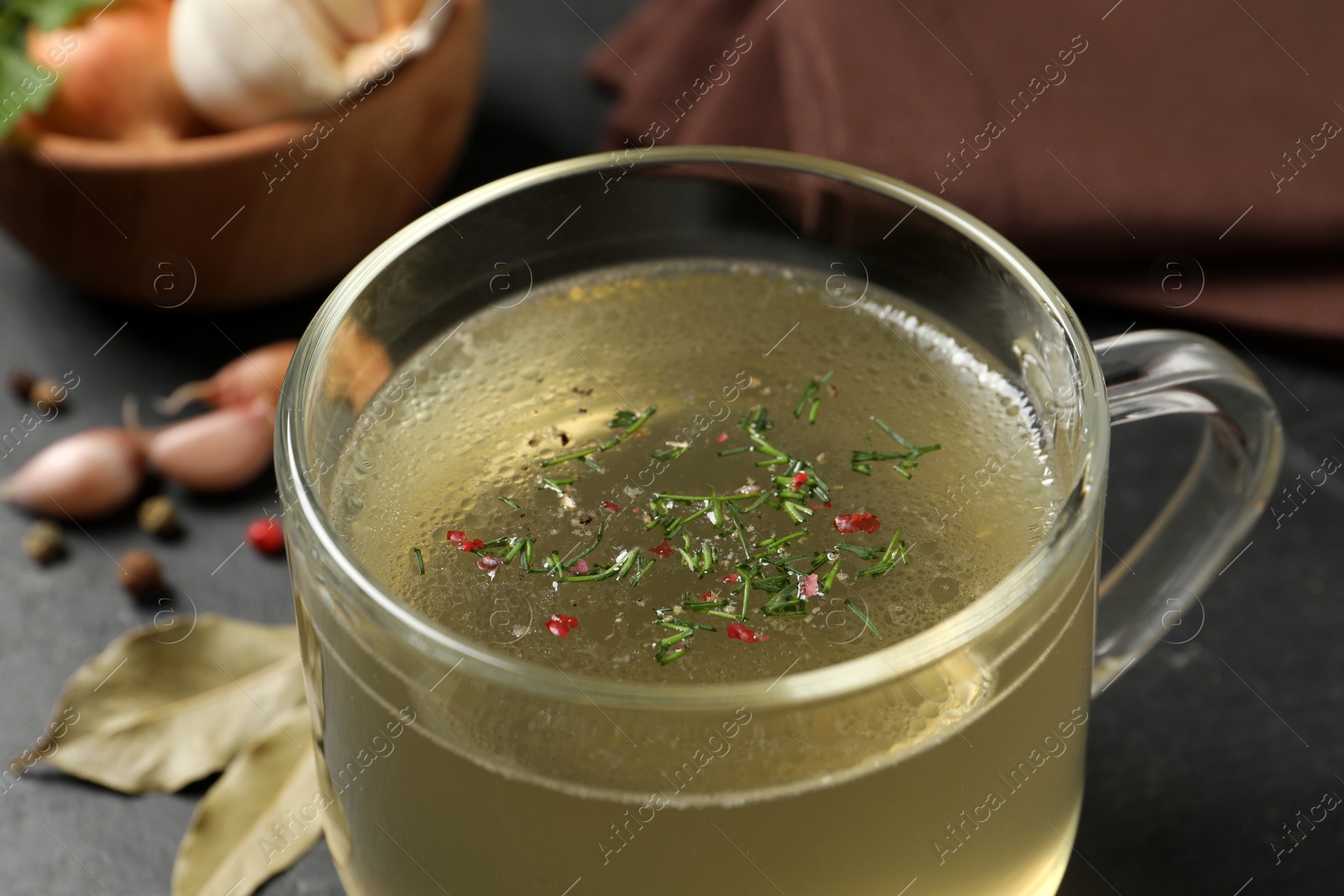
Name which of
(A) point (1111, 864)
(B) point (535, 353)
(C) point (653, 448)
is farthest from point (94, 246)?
(A) point (1111, 864)

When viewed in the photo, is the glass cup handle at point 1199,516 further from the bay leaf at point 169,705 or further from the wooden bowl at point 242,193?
the wooden bowl at point 242,193

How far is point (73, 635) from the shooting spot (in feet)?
5.08

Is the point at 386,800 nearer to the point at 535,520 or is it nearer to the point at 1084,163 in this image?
the point at 535,520

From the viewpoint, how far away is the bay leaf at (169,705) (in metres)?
1.38

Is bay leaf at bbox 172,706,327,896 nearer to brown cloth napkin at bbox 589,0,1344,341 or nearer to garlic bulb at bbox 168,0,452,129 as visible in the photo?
garlic bulb at bbox 168,0,452,129

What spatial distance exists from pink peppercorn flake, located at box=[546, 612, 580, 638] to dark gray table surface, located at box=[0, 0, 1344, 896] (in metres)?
0.58

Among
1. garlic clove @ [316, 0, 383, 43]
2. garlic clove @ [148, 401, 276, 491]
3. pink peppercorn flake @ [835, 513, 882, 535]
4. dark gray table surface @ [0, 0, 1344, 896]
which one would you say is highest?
garlic clove @ [316, 0, 383, 43]

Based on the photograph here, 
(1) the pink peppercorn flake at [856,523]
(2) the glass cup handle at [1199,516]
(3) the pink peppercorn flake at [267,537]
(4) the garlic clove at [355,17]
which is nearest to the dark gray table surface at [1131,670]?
(3) the pink peppercorn flake at [267,537]

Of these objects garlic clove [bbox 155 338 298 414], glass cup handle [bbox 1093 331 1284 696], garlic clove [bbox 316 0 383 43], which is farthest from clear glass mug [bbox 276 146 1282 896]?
garlic clove [bbox 316 0 383 43]

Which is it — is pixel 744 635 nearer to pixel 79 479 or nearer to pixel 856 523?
pixel 856 523

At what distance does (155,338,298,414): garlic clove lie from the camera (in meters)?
1.75

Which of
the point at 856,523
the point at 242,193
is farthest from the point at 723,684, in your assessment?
the point at 242,193

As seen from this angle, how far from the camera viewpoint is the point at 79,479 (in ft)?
5.39

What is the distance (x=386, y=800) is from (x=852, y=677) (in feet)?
1.06
